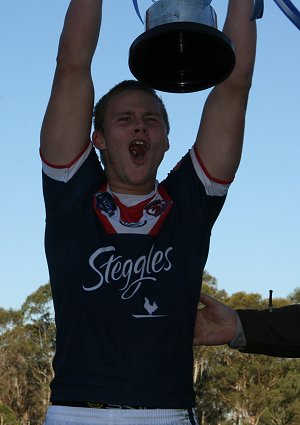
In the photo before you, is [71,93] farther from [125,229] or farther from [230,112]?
[230,112]

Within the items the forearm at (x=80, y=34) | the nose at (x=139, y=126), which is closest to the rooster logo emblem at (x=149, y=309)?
the nose at (x=139, y=126)

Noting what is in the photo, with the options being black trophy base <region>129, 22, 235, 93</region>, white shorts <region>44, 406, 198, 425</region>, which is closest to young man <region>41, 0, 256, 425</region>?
white shorts <region>44, 406, 198, 425</region>

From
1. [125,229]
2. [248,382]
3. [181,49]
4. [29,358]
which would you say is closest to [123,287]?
[125,229]

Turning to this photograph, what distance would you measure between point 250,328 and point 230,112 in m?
1.29

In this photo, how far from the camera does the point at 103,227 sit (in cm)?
364

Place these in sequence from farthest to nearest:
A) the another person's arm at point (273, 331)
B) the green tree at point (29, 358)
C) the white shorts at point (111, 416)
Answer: the green tree at point (29, 358)
the another person's arm at point (273, 331)
the white shorts at point (111, 416)

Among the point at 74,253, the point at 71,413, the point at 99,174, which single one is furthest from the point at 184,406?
the point at 99,174

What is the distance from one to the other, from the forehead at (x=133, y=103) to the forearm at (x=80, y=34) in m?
0.32

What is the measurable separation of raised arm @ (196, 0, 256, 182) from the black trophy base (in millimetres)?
329

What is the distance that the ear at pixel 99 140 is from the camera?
4.01 m

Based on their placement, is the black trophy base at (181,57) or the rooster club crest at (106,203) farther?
the rooster club crest at (106,203)

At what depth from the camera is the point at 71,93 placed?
3.67 m

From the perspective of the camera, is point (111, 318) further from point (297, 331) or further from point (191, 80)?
point (297, 331)

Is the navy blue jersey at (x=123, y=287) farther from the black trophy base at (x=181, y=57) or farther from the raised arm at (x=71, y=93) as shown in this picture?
the black trophy base at (x=181, y=57)
